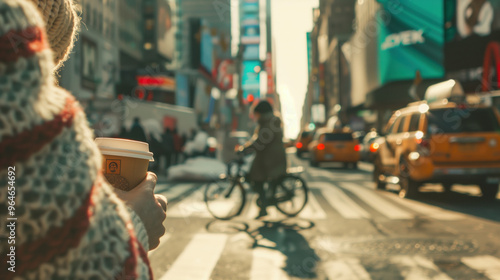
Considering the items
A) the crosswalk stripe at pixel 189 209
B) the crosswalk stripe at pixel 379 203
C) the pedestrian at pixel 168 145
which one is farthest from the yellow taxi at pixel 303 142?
the crosswalk stripe at pixel 189 209

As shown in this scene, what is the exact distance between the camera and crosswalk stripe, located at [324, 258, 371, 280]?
5.17 meters

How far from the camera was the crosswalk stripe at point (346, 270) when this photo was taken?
5.17 metres

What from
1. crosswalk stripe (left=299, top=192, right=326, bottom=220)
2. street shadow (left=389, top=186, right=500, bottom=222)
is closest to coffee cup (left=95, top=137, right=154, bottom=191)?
crosswalk stripe (left=299, top=192, right=326, bottom=220)

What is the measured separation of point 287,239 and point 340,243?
711 millimetres

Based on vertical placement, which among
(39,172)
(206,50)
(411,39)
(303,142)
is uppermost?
(206,50)

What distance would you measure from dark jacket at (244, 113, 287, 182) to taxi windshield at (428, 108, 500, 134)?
11.8ft

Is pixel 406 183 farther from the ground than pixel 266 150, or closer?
closer

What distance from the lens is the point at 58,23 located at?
134cm

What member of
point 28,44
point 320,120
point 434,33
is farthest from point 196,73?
point 28,44

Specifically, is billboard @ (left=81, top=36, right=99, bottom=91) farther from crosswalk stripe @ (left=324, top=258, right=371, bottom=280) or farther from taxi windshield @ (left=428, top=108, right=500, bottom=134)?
crosswalk stripe @ (left=324, top=258, right=371, bottom=280)

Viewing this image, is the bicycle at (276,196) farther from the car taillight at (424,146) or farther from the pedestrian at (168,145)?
the pedestrian at (168,145)

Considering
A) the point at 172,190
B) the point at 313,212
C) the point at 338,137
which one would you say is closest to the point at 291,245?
the point at 313,212

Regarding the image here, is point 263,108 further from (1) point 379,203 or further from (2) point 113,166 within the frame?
(2) point 113,166

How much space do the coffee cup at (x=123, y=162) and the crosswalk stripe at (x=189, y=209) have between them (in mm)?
7967
